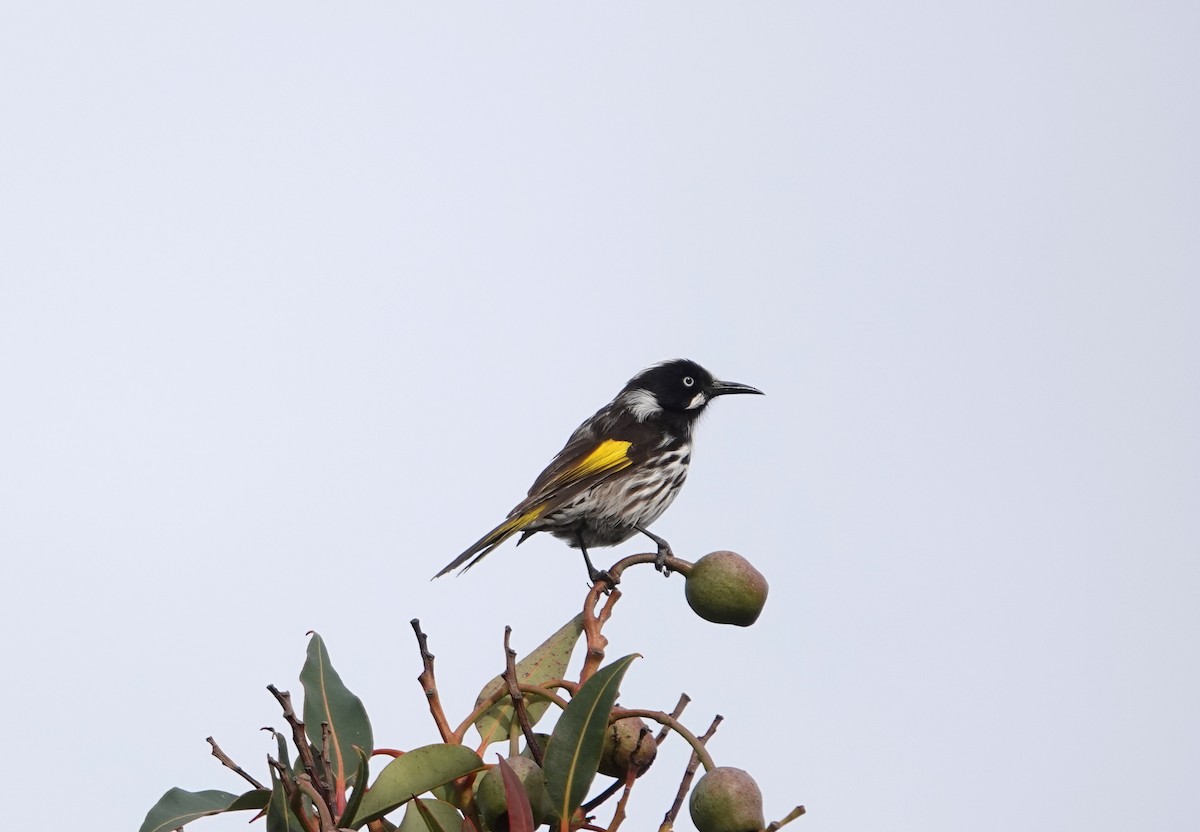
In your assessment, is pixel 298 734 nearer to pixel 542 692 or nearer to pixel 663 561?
pixel 542 692

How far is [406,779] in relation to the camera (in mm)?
2490

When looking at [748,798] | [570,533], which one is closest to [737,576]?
[748,798]

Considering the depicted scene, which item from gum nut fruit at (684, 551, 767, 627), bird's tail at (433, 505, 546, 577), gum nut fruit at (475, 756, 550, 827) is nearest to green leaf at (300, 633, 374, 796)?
gum nut fruit at (475, 756, 550, 827)

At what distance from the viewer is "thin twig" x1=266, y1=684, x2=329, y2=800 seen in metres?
2.22

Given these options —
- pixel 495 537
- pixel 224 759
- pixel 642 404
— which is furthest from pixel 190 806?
pixel 642 404

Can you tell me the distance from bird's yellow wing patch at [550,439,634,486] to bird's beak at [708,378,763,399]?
0.83 meters

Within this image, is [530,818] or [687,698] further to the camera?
[687,698]

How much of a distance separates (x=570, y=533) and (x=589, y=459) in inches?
15.8

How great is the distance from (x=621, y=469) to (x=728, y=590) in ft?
11.9

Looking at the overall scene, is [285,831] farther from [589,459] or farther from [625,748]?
[589,459]

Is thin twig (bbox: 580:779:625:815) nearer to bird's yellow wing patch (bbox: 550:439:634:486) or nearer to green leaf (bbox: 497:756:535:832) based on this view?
green leaf (bbox: 497:756:535:832)

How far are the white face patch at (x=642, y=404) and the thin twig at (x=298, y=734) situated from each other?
5394mm

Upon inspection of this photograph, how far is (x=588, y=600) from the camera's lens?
310cm

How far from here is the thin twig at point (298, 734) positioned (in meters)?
2.22
